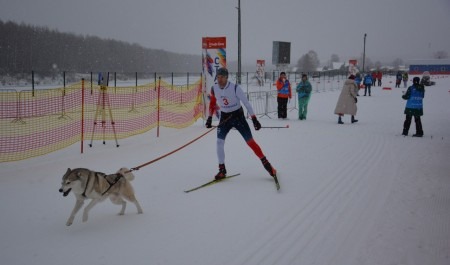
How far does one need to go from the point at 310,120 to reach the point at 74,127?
32.7ft

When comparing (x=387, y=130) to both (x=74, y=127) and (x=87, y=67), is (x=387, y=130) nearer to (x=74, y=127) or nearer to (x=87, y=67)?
(x=74, y=127)

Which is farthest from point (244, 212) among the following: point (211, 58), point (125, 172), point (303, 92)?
Answer: point (303, 92)

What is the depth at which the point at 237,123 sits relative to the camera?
21.9 feet

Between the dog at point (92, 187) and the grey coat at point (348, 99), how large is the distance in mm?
11912

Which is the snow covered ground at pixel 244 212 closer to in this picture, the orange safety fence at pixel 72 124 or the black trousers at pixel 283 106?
the orange safety fence at pixel 72 124

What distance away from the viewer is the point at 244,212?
17.3 ft

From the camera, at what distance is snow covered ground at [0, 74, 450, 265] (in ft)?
13.3

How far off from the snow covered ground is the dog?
1.19ft

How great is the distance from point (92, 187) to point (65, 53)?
69.3 meters

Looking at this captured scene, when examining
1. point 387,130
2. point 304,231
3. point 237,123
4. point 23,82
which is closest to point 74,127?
point 237,123

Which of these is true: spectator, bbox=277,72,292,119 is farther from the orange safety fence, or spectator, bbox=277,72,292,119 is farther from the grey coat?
the orange safety fence

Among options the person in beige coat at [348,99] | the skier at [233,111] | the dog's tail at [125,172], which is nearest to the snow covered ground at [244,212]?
the dog's tail at [125,172]

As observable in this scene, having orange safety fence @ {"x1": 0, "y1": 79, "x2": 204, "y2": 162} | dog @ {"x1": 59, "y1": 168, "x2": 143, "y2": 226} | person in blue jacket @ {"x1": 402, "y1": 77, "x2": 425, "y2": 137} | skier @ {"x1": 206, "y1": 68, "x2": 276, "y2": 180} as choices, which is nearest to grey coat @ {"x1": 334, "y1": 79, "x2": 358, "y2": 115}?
person in blue jacket @ {"x1": 402, "y1": 77, "x2": 425, "y2": 137}

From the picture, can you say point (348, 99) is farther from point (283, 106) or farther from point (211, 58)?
point (211, 58)
